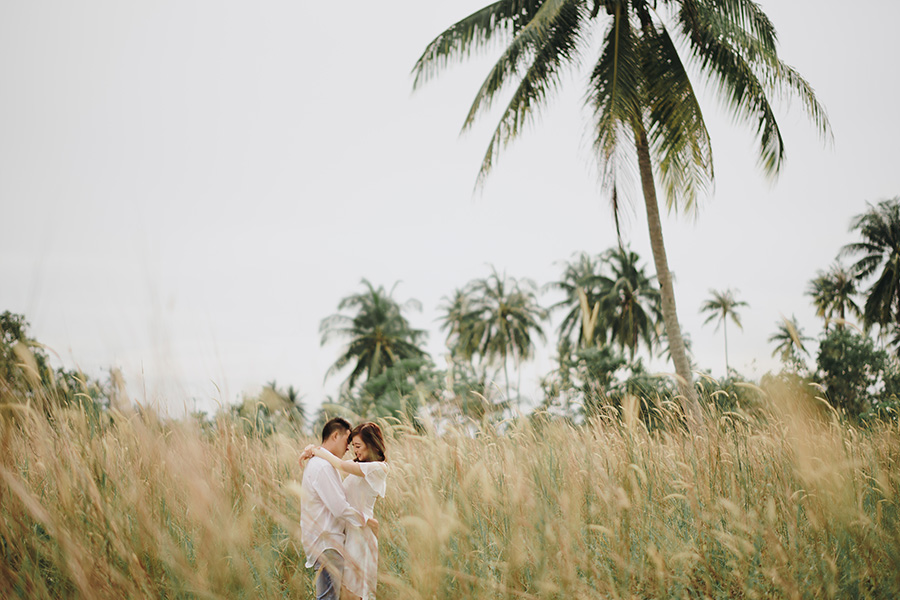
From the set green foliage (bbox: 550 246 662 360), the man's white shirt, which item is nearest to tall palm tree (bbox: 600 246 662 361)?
green foliage (bbox: 550 246 662 360)

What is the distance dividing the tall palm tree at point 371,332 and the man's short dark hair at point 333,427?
87.7 ft

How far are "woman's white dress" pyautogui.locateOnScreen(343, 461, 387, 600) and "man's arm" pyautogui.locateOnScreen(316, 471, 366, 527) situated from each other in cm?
6

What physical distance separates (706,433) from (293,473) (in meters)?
3.16

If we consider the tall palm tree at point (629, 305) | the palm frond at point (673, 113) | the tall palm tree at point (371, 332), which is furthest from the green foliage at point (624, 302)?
the palm frond at point (673, 113)

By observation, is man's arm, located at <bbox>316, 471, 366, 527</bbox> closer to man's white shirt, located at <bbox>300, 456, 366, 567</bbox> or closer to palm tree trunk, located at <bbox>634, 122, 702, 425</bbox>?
man's white shirt, located at <bbox>300, 456, 366, 567</bbox>

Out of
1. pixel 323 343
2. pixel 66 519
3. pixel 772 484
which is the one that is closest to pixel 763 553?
pixel 772 484

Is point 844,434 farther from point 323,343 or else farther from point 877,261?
point 877,261

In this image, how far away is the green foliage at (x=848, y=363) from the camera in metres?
14.5

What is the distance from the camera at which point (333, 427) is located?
3.30m

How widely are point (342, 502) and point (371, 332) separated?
2855 cm

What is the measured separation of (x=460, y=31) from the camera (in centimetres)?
864

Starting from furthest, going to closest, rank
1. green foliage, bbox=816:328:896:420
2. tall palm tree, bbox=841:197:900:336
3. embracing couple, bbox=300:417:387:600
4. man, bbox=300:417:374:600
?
tall palm tree, bbox=841:197:900:336
green foliage, bbox=816:328:896:420
man, bbox=300:417:374:600
embracing couple, bbox=300:417:387:600

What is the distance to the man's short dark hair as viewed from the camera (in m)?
3.28

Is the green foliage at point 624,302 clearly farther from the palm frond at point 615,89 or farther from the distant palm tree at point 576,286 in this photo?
the palm frond at point 615,89
